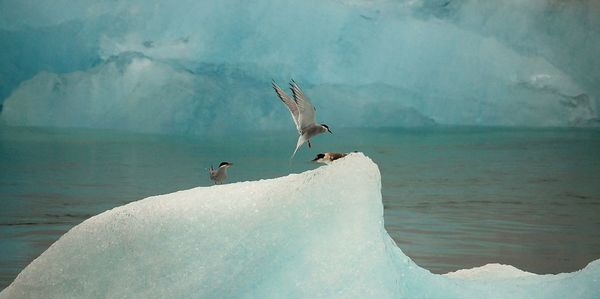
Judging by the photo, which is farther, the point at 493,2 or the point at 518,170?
the point at 493,2

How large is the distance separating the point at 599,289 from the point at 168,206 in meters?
1.39

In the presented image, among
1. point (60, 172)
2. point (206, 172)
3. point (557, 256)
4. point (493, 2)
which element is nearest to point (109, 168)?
point (60, 172)

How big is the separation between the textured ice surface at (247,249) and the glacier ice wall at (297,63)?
14.5 meters

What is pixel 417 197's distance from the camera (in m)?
9.38

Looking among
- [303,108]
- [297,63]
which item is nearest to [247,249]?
[303,108]

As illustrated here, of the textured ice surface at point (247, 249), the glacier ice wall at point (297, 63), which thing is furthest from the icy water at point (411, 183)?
the textured ice surface at point (247, 249)

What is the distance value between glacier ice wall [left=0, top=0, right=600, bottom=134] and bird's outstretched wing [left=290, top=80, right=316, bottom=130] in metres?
11.8

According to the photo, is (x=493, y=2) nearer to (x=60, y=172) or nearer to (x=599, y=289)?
(x=60, y=172)

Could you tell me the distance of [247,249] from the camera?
8.64 feet

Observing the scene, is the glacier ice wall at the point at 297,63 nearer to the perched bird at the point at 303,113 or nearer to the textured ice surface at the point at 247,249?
the perched bird at the point at 303,113

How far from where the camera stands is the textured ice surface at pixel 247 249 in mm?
2568

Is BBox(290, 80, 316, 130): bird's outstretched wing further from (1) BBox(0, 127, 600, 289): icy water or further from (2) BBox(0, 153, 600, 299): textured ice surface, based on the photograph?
(2) BBox(0, 153, 600, 299): textured ice surface

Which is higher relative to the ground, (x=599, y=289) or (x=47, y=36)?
(x=47, y=36)

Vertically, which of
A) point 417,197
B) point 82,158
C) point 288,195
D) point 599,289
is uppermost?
point 82,158
